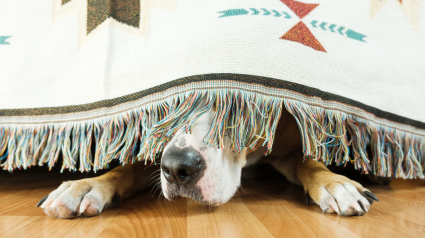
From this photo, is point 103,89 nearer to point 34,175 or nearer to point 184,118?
point 184,118

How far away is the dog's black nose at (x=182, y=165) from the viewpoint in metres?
0.77

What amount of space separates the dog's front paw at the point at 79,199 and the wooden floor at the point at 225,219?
0.02 meters

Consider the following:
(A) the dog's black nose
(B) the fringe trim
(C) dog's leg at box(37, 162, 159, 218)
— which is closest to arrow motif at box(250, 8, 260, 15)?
(B) the fringe trim

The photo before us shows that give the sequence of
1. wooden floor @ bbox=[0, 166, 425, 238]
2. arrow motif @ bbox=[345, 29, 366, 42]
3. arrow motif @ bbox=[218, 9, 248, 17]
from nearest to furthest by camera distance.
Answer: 1. wooden floor @ bbox=[0, 166, 425, 238]
2. arrow motif @ bbox=[218, 9, 248, 17]
3. arrow motif @ bbox=[345, 29, 366, 42]

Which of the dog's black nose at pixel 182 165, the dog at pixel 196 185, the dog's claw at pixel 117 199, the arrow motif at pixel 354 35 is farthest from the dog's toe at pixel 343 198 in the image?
the dog's claw at pixel 117 199

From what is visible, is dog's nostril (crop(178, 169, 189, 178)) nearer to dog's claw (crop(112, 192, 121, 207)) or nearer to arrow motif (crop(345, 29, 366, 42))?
dog's claw (crop(112, 192, 121, 207))

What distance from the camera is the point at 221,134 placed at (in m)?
0.83

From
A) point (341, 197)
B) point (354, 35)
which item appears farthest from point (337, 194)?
point (354, 35)

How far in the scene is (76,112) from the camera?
100cm

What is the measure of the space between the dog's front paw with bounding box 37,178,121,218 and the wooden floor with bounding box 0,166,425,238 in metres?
0.02

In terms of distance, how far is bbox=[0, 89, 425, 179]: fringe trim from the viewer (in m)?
0.84

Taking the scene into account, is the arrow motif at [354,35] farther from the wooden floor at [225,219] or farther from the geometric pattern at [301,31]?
the wooden floor at [225,219]

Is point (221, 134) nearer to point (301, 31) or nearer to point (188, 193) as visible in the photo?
point (188, 193)

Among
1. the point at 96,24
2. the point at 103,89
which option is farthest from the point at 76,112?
the point at 96,24
